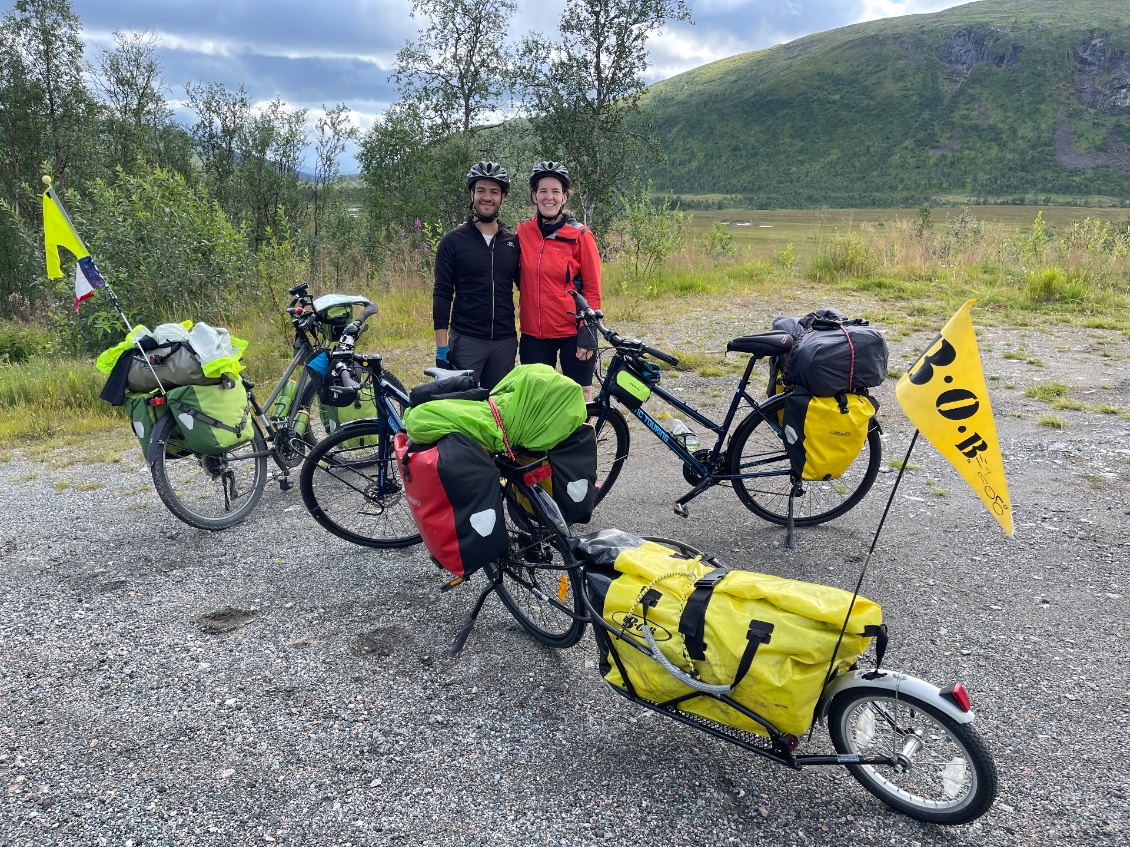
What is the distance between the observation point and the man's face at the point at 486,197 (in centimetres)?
447

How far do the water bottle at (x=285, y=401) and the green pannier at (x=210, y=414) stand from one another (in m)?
0.46

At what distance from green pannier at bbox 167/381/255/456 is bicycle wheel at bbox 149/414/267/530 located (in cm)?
16

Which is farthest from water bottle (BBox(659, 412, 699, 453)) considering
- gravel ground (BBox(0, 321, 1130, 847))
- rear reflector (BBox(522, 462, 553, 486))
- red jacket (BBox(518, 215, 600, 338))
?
rear reflector (BBox(522, 462, 553, 486))

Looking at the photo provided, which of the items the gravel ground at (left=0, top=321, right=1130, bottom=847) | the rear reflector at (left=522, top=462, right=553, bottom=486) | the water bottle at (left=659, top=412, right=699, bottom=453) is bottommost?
the gravel ground at (left=0, top=321, right=1130, bottom=847)

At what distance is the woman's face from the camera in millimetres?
4438

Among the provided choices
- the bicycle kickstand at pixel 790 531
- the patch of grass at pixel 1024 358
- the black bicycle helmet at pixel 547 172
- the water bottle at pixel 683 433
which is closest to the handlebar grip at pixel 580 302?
the black bicycle helmet at pixel 547 172

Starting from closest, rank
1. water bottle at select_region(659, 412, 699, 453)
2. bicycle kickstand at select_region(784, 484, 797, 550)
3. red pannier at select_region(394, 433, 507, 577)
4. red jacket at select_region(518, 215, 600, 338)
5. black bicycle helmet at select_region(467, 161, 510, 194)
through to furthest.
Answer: red pannier at select_region(394, 433, 507, 577) → bicycle kickstand at select_region(784, 484, 797, 550) → water bottle at select_region(659, 412, 699, 453) → black bicycle helmet at select_region(467, 161, 510, 194) → red jacket at select_region(518, 215, 600, 338)

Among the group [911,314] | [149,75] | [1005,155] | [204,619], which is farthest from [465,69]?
[1005,155]

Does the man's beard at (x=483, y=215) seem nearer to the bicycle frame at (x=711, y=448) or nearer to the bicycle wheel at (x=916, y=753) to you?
the bicycle frame at (x=711, y=448)

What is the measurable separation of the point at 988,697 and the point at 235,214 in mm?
26926

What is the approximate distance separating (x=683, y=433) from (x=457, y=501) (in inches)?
83.2

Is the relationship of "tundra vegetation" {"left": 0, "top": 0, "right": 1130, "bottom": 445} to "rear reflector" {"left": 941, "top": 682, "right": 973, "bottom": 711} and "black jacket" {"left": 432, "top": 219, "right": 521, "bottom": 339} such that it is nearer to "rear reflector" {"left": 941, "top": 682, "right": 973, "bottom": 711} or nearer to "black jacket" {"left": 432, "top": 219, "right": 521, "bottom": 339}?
"black jacket" {"left": 432, "top": 219, "right": 521, "bottom": 339}

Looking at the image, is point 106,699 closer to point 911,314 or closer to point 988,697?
point 988,697

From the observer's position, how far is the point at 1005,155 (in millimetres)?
145500
